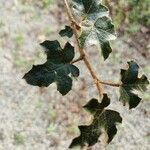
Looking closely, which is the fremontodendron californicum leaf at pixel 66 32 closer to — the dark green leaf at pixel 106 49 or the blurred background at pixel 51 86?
the dark green leaf at pixel 106 49

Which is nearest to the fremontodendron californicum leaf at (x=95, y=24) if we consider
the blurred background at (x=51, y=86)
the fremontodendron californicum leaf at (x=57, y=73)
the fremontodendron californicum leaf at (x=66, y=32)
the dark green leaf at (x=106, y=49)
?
the dark green leaf at (x=106, y=49)

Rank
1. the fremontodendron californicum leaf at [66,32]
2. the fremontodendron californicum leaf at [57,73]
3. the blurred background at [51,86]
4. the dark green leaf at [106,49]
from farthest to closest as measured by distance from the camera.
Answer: the blurred background at [51,86]
the fremontodendron californicum leaf at [66,32]
the fremontodendron californicum leaf at [57,73]
the dark green leaf at [106,49]

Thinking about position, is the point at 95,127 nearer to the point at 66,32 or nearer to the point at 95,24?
the point at 95,24

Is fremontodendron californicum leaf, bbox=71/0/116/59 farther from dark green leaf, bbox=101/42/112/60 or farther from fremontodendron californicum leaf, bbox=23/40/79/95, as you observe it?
fremontodendron californicum leaf, bbox=23/40/79/95

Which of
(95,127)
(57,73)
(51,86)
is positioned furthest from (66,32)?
(51,86)

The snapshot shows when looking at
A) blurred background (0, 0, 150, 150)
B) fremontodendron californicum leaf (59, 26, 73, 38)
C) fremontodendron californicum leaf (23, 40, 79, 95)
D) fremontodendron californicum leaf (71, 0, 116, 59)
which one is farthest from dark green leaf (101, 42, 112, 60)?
blurred background (0, 0, 150, 150)

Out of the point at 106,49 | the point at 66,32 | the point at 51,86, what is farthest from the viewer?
the point at 51,86

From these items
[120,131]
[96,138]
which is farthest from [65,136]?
[96,138]
